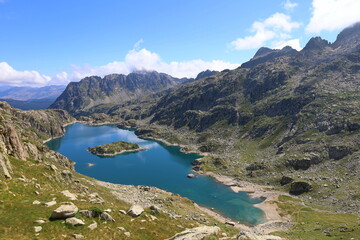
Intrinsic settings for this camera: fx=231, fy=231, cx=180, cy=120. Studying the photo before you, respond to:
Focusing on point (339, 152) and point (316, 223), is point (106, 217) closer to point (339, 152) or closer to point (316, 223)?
point (316, 223)

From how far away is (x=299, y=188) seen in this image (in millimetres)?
118938

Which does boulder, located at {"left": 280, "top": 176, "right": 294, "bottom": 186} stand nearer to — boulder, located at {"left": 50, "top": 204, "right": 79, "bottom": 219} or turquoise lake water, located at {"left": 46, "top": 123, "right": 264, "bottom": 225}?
turquoise lake water, located at {"left": 46, "top": 123, "right": 264, "bottom": 225}

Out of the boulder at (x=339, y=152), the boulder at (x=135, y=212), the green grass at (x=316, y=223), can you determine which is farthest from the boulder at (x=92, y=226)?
the boulder at (x=339, y=152)

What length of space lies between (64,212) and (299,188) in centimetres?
12190

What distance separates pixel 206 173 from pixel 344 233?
10219 cm

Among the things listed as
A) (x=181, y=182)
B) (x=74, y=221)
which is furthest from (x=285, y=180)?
(x=74, y=221)

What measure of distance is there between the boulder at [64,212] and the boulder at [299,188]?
392 feet

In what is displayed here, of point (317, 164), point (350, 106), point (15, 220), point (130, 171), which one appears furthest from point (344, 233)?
point (350, 106)

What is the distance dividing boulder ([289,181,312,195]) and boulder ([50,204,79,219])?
119m

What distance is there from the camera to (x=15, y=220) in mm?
23406

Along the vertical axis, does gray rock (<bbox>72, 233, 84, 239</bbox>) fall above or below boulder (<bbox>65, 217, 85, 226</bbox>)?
below

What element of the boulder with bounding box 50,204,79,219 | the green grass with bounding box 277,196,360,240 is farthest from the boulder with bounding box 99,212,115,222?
the green grass with bounding box 277,196,360,240

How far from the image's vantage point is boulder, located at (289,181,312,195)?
117m

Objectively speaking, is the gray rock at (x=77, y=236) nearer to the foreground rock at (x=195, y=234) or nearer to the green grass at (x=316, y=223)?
the foreground rock at (x=195, y=234)
